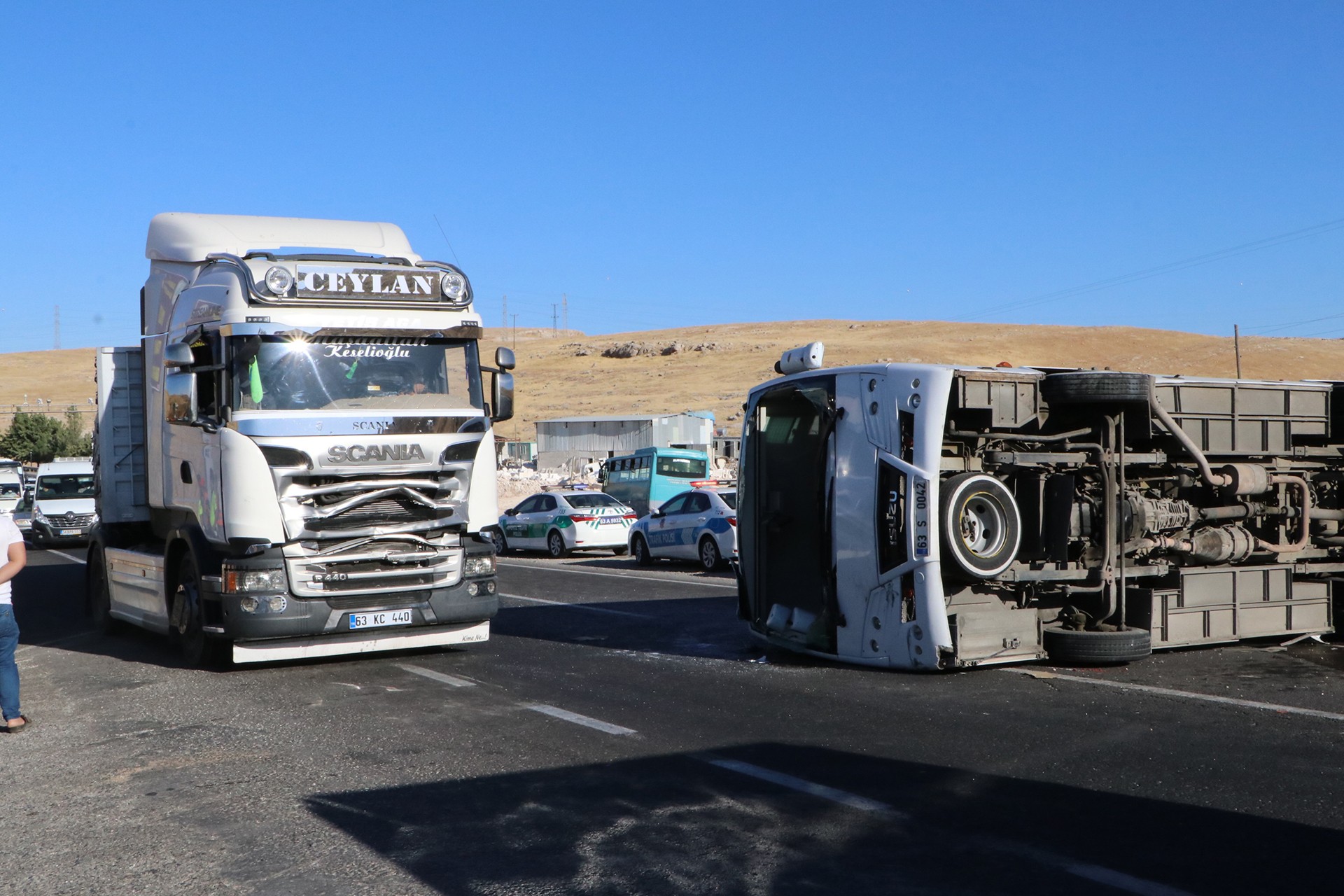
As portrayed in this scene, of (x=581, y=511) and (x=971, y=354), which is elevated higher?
(x=971, y=354)

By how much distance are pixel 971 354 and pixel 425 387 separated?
295 feet

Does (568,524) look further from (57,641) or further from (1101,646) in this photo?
(1101,646)

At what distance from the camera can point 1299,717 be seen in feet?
25.0

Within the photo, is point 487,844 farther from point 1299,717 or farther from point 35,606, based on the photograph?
point 35,606

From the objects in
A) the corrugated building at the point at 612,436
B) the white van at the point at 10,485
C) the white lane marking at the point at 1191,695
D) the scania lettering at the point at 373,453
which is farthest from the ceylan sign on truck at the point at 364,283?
the corrugated building at the point at 612,436

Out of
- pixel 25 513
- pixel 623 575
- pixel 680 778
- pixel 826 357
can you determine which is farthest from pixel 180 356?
pixel 826 357

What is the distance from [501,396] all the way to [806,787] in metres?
5.50

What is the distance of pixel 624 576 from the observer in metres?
21.1

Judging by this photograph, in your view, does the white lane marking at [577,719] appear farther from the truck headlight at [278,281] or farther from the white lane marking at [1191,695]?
the truck headlight at [278,281]

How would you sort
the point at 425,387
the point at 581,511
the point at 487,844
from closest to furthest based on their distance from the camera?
the point at 487,844
the point at 425,387
the point at 581,511

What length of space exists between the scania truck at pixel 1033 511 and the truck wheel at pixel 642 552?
13138 mm

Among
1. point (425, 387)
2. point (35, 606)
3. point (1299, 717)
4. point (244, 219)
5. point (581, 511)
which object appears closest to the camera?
point (1299, 717)

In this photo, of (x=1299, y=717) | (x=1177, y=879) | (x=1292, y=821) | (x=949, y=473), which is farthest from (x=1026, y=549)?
(x=1177, y=879)

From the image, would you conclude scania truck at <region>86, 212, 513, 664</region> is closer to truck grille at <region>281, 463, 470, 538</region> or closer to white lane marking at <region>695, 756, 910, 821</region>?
truck grille at <region>281, 463, 470, 538</region>
